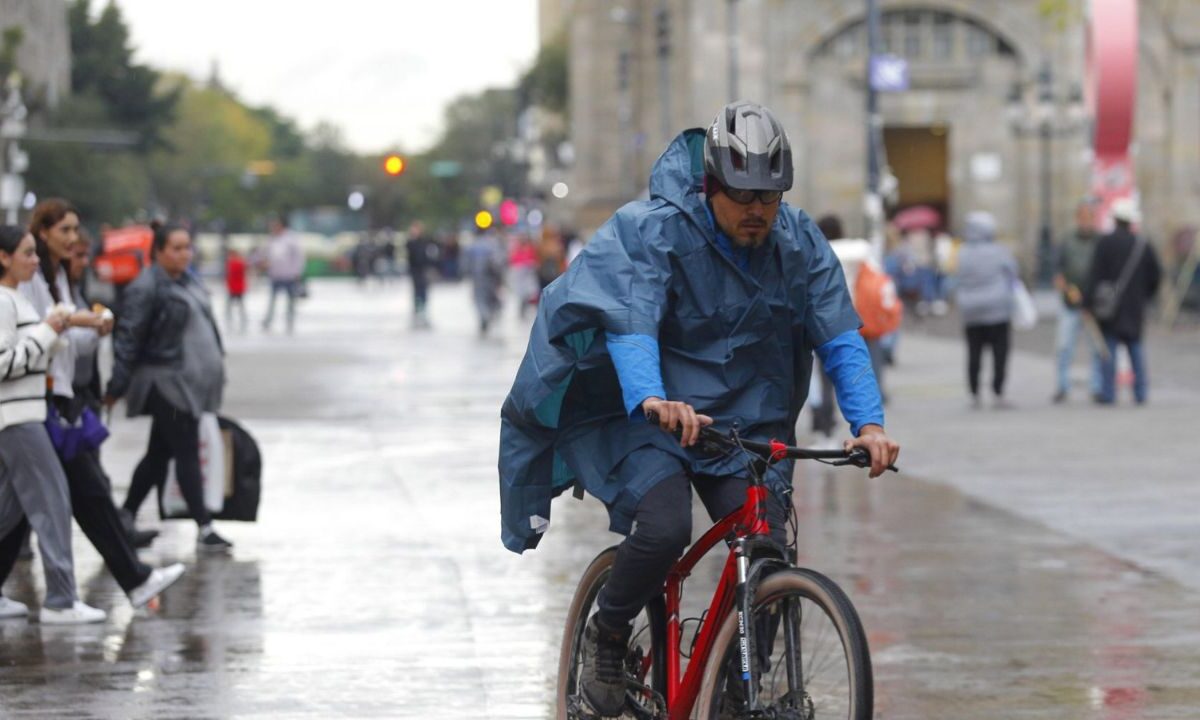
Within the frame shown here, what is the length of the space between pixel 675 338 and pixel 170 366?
18.1ft

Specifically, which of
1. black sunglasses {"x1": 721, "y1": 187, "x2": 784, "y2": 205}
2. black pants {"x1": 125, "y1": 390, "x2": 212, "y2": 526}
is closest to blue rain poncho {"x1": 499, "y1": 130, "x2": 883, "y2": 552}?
black sunglasses {"x1": 721, "y1": 187, "x2": 784, "y2": 205}

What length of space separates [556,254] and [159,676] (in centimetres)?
2967

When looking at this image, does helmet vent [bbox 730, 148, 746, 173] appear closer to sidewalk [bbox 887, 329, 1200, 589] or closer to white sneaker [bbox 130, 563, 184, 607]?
white sneaker [bbox 130, 563, 184, 607]

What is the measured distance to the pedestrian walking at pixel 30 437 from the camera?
27.6 ft

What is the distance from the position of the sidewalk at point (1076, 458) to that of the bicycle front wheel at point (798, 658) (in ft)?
15.5

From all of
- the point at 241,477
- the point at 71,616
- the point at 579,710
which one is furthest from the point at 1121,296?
the point at 579,710

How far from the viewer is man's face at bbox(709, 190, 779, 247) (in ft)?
18.0

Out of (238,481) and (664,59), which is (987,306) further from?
(664,59)

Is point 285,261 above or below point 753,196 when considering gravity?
below

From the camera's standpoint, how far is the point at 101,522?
8906mm

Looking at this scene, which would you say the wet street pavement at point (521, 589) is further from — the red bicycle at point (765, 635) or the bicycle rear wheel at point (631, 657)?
the red bicycle at point (765, 635)

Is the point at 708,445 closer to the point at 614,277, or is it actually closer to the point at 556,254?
the point at 614,277

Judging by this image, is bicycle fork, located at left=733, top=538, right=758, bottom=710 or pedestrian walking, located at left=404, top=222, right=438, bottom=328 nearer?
bicycle fork, located at left=733, top=538, right=758, bottom=710

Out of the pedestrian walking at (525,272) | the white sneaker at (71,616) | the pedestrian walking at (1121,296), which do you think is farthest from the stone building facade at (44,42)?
the white sneaker at (71,616)
